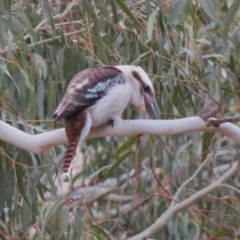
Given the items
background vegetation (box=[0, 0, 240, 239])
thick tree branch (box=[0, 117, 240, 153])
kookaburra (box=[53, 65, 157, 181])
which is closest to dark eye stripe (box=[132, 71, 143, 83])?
kookaburra (box=[53, 65, 157, 181])

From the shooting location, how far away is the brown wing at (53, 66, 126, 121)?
2729 millimetres

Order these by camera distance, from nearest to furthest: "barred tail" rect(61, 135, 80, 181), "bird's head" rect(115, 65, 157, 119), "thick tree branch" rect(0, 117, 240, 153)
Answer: "thick tree branch" rect(0, 117, 240, 153) < "barred tail" rect(61, 135, 80, 181) < "bird's head" rect(115, 65, 157, 119)

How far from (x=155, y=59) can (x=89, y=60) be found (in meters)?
0.28

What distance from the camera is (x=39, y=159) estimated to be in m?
3.44

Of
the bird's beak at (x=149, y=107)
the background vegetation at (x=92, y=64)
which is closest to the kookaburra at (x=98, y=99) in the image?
the bird's beak at (x=149, y=107)

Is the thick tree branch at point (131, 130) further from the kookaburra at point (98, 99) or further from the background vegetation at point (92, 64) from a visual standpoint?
the background vegetation at point (92, 64)

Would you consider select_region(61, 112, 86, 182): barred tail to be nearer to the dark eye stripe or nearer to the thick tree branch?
the thick tree branch

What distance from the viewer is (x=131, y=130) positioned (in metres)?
2.48

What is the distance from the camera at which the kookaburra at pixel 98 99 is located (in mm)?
2674

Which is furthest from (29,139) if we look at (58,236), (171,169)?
(171,169)

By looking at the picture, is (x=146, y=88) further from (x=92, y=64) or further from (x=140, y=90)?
(x=92, y=64)

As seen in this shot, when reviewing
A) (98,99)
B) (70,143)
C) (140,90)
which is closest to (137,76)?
(140,90)

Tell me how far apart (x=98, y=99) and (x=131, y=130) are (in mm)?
359

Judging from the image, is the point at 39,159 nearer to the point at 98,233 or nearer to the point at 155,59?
the point at 98,233
